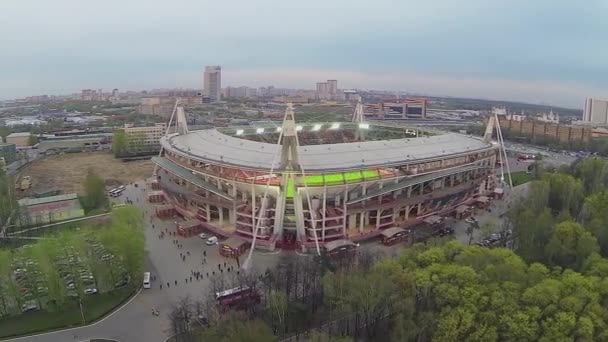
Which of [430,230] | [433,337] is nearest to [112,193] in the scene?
[430,230]

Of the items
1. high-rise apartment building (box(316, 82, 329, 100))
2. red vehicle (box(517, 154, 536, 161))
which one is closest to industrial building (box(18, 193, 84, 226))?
red vehicle (box(517, 154, 536, 161))

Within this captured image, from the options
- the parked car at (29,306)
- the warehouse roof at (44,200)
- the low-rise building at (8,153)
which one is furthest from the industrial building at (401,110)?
the parked car at (29,306)

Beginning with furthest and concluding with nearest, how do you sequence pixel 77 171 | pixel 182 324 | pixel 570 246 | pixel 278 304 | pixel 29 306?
pixel 77 171, pixel 570 246, pixel 29 306, pixel 278 304, pixel 182 324

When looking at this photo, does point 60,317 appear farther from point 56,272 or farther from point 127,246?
point 127,246

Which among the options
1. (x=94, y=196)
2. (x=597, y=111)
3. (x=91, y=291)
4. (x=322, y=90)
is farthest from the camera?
(x=322, y=90)

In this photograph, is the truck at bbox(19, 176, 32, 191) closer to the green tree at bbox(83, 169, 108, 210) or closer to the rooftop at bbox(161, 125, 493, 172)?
the green tree at bbox(83, 169, 108, 210)

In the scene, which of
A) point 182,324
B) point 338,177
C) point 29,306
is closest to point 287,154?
point 338,177
